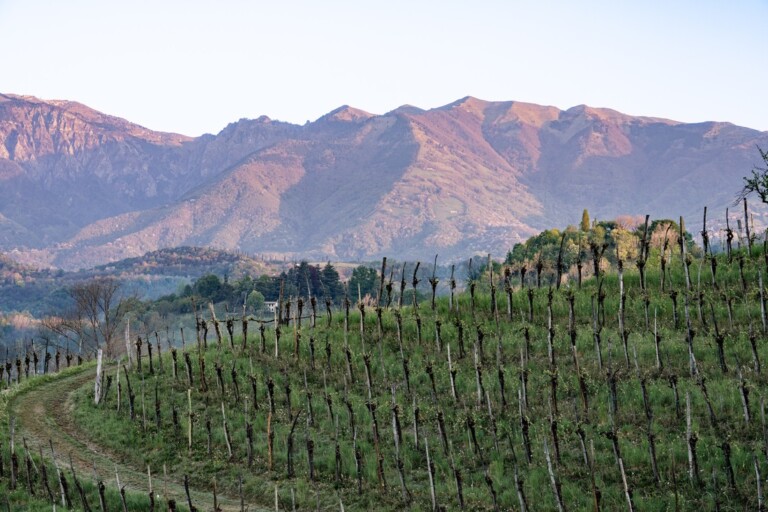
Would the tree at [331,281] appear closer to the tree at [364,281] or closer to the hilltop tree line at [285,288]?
the hilltop tree line at [285,288]

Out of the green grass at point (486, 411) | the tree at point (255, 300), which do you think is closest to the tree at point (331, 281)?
the tree at point (255, 300)

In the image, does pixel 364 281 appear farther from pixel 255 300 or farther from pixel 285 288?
pixel 255 300

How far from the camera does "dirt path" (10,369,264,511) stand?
23.7 m

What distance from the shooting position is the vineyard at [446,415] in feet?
66.5

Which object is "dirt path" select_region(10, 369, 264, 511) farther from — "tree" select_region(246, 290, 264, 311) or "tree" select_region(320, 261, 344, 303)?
"tree" select_region(320, 261, 344, 303)

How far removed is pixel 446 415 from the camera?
1021 inches

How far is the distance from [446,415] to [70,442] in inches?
552

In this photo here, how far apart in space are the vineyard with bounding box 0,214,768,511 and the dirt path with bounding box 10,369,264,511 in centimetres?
11

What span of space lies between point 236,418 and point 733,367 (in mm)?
17154

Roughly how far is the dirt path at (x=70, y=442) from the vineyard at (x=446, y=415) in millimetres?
113

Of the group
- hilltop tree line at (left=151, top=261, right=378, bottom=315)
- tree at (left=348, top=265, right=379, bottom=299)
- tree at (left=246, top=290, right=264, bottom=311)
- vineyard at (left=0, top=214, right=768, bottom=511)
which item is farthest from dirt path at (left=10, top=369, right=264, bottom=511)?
tree at (left=348, top=265, right=379, bottom=299)

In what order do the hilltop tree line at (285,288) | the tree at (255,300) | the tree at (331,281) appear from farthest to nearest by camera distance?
the hilltop tree line at (285,288), the tree at (331,281), the tree at (255,300)

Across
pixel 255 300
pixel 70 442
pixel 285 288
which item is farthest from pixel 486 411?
pixel 285 288

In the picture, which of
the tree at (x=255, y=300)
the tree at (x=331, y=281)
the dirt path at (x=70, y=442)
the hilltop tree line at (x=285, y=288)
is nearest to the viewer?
the dirt path at (x=70, y=442)
